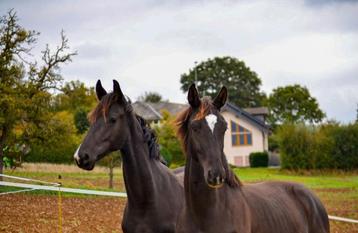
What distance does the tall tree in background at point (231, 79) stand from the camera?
260 feet

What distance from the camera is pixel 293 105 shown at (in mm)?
75938

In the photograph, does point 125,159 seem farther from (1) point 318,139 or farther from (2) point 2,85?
(1) point 318,139

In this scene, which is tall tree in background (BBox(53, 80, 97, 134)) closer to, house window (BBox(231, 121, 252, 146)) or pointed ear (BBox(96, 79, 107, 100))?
house window (BBox(231, 121, 252, 146))

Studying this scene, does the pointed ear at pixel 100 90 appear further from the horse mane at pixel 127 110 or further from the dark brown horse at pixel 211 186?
the dark brown horse at pixel 211 186

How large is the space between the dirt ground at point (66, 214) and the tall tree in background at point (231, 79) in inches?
2367

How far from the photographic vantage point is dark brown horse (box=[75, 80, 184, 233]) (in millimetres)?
5863

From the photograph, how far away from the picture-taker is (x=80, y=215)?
47.6 ft

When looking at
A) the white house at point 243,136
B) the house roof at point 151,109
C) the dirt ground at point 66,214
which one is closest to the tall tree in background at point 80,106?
the house roof at point 151,109

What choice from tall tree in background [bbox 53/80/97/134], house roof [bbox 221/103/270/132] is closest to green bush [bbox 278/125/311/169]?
house roof [bbox 221/103/270/132]

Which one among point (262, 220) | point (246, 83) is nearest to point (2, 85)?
point (262, 220)

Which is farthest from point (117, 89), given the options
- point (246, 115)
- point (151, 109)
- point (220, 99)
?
point (151, 109)

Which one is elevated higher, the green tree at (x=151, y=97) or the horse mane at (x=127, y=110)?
the green tree at (x=151, y=97)

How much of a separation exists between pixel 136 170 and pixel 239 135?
2090 inches

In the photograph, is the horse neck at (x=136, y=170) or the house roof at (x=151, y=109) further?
the house roof at (x=151, y=109)
